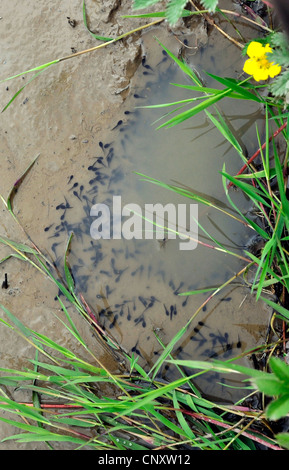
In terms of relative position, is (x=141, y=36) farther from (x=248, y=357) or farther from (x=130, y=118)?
(x=248, y=357)

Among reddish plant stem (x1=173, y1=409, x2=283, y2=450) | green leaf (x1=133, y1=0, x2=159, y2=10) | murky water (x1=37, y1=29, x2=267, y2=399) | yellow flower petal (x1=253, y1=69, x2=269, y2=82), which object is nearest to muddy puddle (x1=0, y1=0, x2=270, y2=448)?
murky water (x1=37, y1=29, x2=267, y2=399)

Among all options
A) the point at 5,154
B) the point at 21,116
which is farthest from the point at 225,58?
the point at 5,154

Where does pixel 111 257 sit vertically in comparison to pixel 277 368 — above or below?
below

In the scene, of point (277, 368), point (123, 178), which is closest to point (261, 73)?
point (123, 178)

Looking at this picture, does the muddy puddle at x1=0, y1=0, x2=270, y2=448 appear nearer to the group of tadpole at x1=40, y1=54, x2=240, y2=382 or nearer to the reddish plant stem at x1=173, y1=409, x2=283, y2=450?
the group of tadpole at x1=40, y1=54, x2=240, y2=382

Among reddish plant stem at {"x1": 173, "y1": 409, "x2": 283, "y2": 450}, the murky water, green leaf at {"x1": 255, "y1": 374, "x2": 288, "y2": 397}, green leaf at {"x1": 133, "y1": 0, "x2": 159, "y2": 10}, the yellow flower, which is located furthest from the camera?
the murky water

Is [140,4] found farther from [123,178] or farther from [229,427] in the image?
[229,427]

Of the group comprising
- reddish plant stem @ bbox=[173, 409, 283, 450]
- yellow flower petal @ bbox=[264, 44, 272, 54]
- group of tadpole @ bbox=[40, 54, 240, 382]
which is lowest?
reddish plant stem @ bbox=[173, 409, 283, 450]

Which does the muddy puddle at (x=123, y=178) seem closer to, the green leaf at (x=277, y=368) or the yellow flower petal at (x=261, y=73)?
the yellow flower petal at (x=261, y=73)

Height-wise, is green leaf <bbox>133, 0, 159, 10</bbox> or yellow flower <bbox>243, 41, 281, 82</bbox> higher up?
green leaf <bbox>133, 0, 159, 10</bbox>

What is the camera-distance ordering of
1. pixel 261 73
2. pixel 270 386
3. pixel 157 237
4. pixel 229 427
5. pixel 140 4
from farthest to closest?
pixel 157 237 → pixel 229 427 → pixel 261 73 → pixel 140 4 → pixel 270 386
